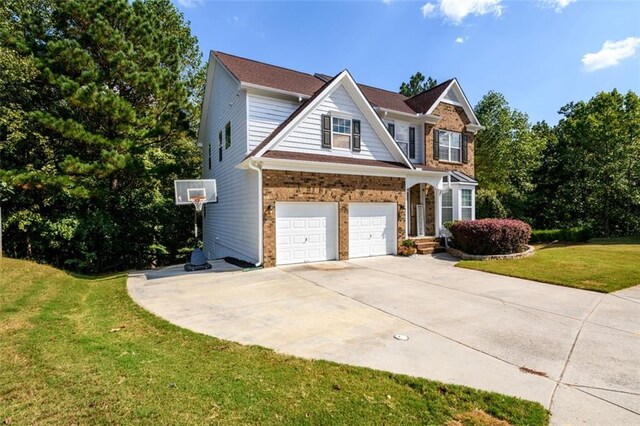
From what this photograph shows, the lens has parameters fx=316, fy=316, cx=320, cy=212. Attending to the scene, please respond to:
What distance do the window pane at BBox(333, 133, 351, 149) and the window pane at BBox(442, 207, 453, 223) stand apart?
6.40 m

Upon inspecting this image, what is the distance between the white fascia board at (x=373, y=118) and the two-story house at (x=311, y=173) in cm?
4

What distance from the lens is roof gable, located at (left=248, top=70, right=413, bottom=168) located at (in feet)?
36.4

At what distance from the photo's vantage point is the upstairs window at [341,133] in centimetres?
1254

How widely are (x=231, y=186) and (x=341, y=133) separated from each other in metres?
5.17

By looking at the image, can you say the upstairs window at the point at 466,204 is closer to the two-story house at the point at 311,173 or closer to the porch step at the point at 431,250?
the two-story house at the point at 311,173

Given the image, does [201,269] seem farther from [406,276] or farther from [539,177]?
[539,177]

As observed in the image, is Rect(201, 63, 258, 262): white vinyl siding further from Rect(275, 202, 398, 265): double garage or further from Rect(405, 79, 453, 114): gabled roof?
Rect(405, 79, 453, 114): gabled roof

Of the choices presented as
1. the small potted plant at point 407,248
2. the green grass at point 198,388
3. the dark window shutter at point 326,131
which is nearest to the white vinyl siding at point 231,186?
the dark window shutter at point 326,131

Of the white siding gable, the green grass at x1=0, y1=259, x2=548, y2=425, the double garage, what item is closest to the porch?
the double garage

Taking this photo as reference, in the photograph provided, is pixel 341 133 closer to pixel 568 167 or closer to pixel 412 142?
pixel 412 142

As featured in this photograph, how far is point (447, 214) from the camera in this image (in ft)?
51.9

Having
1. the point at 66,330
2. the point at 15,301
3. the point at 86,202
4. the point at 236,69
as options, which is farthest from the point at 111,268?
the point at 66,330

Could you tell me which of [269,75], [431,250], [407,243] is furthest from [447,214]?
[269,75]

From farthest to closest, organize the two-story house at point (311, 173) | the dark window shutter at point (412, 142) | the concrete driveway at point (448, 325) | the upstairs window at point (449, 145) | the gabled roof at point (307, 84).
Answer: the upstairs window at point (449, 145)
the dark window shutter at point (412, 142)
the gabled roof at point (307, 84)
the two-story house at point (311, 173)
the concrete driveway at point (448, 325)
